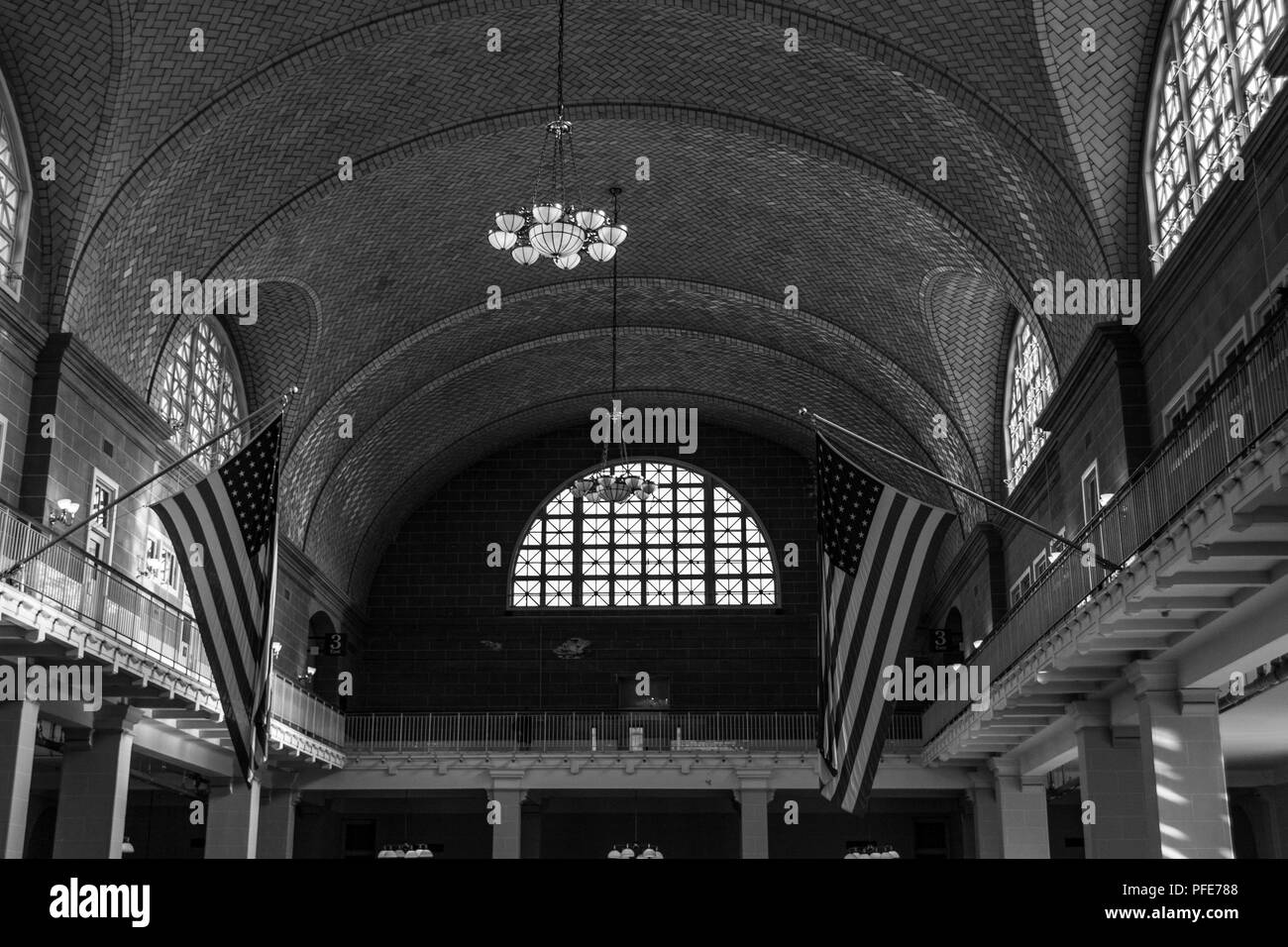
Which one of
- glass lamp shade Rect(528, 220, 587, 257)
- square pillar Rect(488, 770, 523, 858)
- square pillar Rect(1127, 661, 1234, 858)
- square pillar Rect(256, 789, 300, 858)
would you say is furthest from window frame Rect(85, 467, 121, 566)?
square pillar Rect(1127, 661, 1234, 858)

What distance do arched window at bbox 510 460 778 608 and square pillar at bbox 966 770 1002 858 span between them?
9173 millimetres

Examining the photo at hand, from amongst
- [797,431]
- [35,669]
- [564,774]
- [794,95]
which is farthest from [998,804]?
[35,669]

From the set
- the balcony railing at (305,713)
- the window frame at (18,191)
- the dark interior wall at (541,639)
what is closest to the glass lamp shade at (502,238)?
the window frame at (18,191)

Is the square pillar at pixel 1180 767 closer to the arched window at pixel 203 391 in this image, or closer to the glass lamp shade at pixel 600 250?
the glass lamp shade at pixel 600 250

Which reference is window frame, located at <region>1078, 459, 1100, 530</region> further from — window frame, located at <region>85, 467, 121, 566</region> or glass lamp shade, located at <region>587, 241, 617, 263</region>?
window frame, located at <region>85, 467, 121, 566</region>

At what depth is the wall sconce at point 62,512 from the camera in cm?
2031

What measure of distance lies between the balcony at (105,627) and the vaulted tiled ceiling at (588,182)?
382 cm

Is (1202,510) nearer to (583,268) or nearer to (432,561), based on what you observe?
(583,268)

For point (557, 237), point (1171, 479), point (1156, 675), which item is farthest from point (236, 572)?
point (1156, 675)

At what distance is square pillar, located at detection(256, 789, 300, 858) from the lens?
30406 millimetres

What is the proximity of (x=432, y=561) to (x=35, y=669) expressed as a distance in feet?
66.7

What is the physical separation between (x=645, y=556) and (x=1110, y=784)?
19.6 m

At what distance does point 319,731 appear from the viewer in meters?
30.8

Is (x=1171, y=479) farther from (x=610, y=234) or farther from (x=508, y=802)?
(x=508, y=802)
